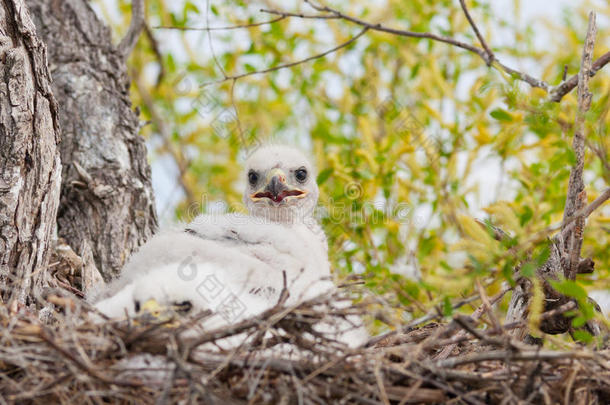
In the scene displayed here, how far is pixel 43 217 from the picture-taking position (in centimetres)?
288

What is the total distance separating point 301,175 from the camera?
12.2 ft

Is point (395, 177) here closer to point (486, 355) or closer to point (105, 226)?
point (105, 226)

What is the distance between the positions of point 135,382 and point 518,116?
269 centimetres

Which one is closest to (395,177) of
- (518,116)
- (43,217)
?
(518,116)

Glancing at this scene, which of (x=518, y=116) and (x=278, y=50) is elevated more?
(x=278, y=50)

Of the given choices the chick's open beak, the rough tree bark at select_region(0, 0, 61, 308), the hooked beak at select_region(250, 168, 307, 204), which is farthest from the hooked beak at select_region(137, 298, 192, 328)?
the hooked beak at select_region(250, 168, 307, 204)

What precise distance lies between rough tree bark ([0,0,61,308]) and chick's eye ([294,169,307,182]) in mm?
1235

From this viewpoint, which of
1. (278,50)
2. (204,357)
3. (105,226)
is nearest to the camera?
(204,357)

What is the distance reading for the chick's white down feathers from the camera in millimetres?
2326

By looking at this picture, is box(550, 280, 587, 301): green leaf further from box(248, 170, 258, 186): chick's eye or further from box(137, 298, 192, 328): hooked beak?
box(248, 170, 258, 186): chick's eye

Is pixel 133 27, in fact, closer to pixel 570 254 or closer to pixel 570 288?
pixel 570 254

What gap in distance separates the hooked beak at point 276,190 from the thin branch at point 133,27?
47.7 inches

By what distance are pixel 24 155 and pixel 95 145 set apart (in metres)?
0.81

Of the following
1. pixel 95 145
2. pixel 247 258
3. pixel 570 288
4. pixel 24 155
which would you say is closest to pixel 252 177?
pixel 95 145
